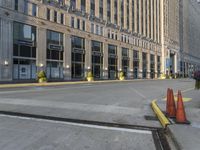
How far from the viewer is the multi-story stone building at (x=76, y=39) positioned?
3306cm

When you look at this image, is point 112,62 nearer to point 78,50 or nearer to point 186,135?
point 78,50

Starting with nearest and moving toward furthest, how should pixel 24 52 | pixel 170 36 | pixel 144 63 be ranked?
pixel 24 52, pixel 144 63, pixel 170 36

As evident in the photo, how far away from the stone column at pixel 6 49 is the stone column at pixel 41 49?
4.77 m

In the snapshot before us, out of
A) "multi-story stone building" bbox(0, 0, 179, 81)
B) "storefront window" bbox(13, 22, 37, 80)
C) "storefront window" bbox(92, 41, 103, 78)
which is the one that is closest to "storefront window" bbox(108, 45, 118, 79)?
"multi-story stone building" bbox(0, 0, 179, 81)

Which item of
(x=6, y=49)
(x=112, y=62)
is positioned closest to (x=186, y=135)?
(x=6, y=49)

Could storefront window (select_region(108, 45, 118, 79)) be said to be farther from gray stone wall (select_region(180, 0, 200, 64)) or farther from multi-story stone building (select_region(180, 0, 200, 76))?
gray stone wall (select_region(180, 0, 200, 64))

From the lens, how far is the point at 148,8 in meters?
78.2

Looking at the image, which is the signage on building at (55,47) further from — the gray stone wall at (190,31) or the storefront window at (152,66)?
the gray stone wall at (190,31)

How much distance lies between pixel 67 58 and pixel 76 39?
4.84 m

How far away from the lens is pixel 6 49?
31422 millimetres

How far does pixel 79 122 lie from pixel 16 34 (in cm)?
2882

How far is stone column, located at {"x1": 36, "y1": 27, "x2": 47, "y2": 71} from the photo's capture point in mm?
36094

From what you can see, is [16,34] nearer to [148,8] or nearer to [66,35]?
[66,35]

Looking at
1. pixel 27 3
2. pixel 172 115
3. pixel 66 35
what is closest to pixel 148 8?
pixel 66 35
